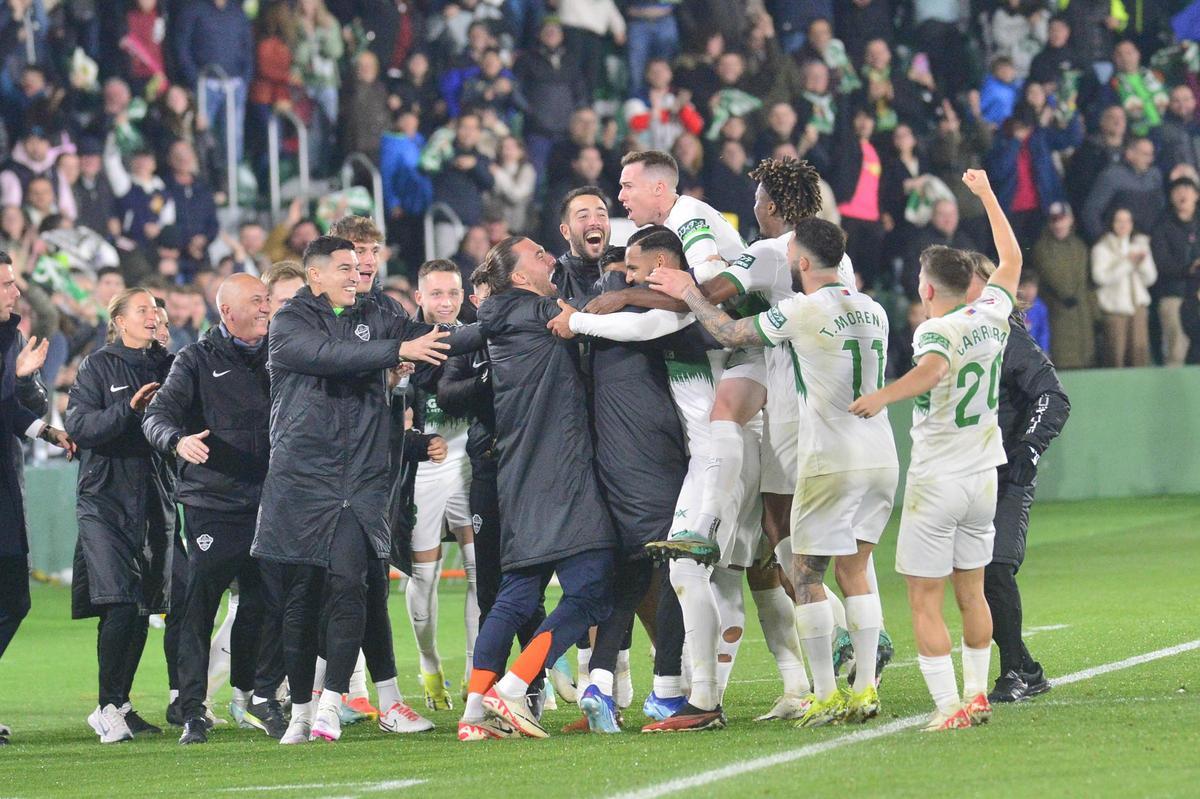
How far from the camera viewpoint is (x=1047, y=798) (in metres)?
6.16

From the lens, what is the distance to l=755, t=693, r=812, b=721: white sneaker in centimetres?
864

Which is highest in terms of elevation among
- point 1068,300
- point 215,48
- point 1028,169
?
point 215,48

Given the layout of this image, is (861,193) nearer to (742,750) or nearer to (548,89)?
(548,89)

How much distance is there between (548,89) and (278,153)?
2925mm

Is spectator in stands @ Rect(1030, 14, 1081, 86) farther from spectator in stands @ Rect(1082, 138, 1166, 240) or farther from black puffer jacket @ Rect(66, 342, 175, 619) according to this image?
black puffer jacket @ Rect(66, 342, 175, 619)

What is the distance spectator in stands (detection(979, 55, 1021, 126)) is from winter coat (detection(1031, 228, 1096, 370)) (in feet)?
7.28

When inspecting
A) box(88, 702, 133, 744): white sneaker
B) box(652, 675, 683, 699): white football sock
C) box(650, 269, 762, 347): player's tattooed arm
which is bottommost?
box(88, 702, 133, 744): white sneaker

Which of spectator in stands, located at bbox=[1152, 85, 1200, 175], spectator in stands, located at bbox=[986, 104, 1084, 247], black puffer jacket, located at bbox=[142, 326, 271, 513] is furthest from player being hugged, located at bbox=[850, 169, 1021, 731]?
spectator in stands, located at bbox=[1152, 85, 1200, 175]

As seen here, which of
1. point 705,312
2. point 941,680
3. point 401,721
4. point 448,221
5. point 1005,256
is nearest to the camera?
point 941,680

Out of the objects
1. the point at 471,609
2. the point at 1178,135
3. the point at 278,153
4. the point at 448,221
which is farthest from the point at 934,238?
the point at 471,609

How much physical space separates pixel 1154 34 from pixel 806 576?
16543mm

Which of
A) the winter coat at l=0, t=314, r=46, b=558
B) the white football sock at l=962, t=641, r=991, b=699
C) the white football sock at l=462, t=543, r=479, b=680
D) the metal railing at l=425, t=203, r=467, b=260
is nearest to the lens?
the white football sock at l=962, t=641, r=991, b=699

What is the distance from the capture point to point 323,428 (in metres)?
8.72

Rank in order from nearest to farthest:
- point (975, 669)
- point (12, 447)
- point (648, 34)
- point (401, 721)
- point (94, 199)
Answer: point (975, 669) → point (401, 721) → point (12, 447) → point (94, 199) → point (648, 34)
